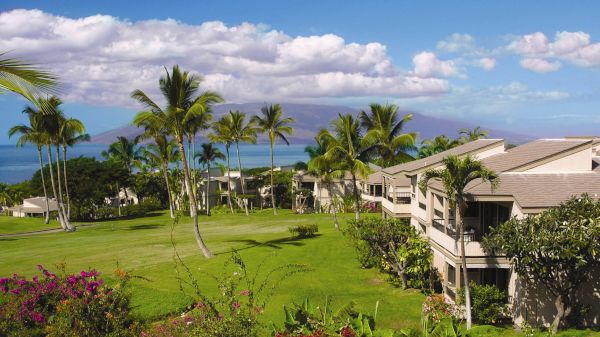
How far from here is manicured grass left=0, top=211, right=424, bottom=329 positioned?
24.3m

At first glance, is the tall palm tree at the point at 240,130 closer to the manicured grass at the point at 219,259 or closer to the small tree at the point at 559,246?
the manicured grass at the point at 219,259

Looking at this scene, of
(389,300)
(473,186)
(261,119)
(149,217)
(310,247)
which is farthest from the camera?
(149,217)

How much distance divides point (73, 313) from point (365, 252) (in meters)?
19.5

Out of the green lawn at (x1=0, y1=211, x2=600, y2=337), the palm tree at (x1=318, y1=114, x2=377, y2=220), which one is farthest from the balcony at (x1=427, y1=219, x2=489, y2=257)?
the palm tree at (x1=318, y1=114, x2=377, y2=220)

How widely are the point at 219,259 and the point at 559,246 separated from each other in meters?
20.8

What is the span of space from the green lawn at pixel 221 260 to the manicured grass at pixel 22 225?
52cm

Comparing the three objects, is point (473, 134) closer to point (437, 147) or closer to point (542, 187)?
point (437, 147)

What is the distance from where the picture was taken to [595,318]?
20.6 m

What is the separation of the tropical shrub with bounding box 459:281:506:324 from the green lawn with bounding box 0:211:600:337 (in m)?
0.76

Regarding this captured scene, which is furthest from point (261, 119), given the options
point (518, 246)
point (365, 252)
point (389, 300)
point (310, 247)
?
point (518, 246)

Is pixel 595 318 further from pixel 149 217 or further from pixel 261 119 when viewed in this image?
pixel 149 217

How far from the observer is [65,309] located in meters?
14.1

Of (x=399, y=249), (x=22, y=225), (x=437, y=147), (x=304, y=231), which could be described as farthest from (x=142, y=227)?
(x=399, y=249)

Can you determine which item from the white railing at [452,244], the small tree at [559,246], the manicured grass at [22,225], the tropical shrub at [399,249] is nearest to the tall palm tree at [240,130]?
the manicured grass at [22,225]
